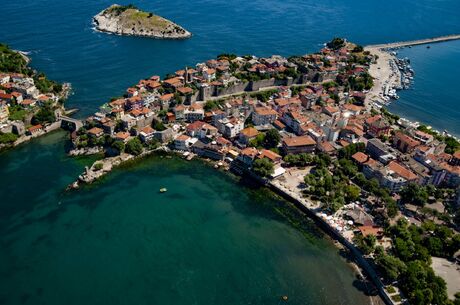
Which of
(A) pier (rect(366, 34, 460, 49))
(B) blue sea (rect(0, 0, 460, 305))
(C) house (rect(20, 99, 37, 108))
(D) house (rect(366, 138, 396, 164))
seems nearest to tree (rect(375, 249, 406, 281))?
(B) blue sea (rect(0, 0, 460, 305))

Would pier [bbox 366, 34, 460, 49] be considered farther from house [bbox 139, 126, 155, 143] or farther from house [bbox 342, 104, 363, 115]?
house [bbox 139, 126, 155, 143]

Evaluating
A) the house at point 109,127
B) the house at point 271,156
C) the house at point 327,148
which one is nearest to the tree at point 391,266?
the house at point 271,156

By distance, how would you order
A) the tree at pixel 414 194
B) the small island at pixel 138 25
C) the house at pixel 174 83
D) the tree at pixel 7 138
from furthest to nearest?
the small island at pixel 138 25 → the house at pixel 174 83 → the tree at pixel 7 138 → the tree at pixel 414 194

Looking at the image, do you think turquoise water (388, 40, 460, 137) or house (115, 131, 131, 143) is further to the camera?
turquoise water (388, 40, 460, 137)

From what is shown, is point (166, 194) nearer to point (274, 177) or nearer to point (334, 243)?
point (274, 177)

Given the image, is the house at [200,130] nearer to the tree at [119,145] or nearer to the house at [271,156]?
the house at [271,156]

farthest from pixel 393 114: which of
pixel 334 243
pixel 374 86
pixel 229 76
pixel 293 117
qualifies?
pixel 334 243

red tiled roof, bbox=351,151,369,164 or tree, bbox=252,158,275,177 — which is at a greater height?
red tiled roof, bbox=351,151,369,164
